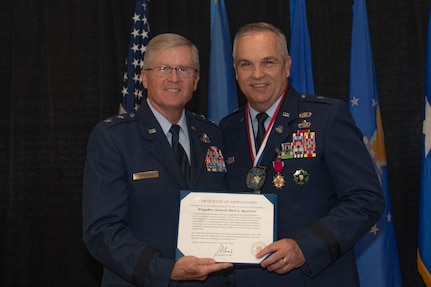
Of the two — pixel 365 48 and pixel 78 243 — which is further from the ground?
pixel 365 48

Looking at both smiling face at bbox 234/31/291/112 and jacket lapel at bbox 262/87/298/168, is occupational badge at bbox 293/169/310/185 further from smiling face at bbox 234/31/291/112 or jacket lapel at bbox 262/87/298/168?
smiling face at bbox 234/31/291/112

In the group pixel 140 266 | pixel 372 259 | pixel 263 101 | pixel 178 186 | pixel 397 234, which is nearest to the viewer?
pixel 140 266

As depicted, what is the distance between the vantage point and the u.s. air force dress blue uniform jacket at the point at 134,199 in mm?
2275

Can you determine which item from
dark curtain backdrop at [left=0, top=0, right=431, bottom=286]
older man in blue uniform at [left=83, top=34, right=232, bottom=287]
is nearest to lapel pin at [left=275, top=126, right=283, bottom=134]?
older man in blue uniform at [left=83, top=34, right=232, bottom=287]

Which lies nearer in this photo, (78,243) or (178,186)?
(178,186)

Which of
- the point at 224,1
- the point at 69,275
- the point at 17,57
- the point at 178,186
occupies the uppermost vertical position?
the point at 224,1

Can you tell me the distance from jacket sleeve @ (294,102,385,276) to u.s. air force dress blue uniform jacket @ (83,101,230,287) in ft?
1.66

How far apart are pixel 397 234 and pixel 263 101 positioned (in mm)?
2362

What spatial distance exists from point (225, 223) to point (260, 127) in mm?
663

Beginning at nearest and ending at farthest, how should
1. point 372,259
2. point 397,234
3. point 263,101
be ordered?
point 263,101 < point 372,259 < point 397,234

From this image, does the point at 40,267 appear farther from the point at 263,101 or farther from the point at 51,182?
the point at 263,101

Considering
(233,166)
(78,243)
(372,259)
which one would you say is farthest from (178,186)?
(78,243)

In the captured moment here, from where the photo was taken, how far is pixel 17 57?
468 cm

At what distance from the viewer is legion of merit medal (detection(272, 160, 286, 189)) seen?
2.54 meters
